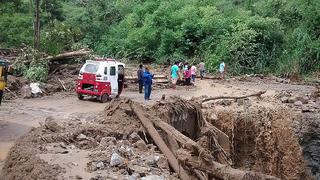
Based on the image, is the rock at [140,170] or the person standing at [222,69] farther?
the person standing at [222,69]

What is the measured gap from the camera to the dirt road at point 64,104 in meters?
14.2

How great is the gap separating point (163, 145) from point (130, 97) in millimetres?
9814

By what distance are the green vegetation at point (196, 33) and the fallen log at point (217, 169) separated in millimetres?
18353

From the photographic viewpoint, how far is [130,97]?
66.8 ft

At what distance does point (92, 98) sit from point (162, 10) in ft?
54.2

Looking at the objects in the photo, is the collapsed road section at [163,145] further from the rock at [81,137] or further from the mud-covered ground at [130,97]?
the mud-covered ground at [130,97]

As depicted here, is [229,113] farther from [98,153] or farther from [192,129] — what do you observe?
[98,153]

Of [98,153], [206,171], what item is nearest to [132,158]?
[98,153]

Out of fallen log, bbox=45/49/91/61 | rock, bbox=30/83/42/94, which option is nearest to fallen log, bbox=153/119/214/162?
rock, bbox=30/83/42/94

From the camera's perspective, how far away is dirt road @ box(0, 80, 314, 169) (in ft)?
46.6

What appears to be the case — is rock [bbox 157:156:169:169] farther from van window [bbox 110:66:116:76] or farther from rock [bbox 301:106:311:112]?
rock [bbox 301:106:311:112]

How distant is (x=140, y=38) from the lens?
34.3m

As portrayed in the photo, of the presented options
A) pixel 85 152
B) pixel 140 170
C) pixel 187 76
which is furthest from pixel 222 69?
pixel 140 170

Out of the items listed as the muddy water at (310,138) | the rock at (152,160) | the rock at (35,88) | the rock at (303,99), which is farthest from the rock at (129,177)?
the rock at (303,99)
